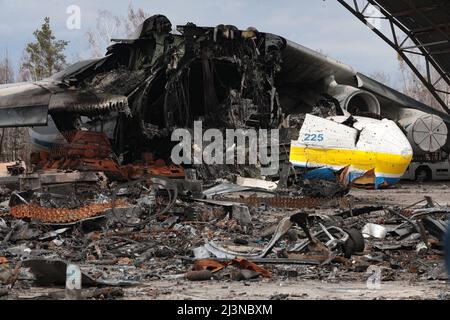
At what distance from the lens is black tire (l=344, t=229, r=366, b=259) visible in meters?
5.53

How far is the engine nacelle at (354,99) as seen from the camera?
1474 cm

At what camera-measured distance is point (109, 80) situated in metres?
14.4

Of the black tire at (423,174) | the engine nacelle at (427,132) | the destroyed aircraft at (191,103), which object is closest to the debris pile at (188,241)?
the destroyed aircraft at (191,103)

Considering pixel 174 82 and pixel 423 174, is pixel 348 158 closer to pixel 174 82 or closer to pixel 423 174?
pixel 174 82

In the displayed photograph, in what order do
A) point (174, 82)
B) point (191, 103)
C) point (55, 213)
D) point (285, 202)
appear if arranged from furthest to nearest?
point (191, 103), point (174, 82), point (285, 202), point (55, 213)

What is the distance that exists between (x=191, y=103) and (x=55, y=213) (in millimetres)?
7864

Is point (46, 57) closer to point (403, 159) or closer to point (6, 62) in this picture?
point (6, 62)

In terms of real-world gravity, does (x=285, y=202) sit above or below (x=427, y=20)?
below

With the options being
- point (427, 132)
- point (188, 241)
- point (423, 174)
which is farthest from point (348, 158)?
point (423, 174)

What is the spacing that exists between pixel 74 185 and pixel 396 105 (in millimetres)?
9834

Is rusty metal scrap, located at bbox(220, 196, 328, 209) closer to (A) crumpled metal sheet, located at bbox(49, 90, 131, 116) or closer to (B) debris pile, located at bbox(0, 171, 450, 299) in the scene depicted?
(B) debris pile, located at bbox(0, 171, 450, 299)

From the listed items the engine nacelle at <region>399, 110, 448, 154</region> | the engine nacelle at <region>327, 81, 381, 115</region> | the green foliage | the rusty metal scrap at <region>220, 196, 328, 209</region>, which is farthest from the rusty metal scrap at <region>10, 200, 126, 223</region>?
the green foliage

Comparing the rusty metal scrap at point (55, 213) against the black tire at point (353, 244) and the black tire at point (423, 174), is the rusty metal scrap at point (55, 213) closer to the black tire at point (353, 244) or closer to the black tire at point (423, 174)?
the black tire at point (353, 244)

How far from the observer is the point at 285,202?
10.4 meters
